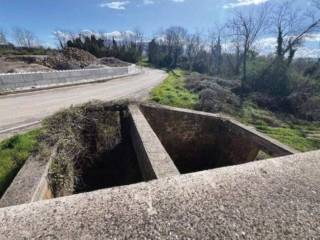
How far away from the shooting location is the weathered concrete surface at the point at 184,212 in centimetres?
140

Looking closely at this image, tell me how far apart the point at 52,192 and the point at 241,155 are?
487 centimetres

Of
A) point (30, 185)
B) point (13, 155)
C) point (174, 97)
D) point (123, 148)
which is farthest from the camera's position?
point (174, 97)

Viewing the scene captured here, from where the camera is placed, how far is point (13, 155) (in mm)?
3891

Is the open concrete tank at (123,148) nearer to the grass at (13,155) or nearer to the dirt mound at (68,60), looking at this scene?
the grass at (13,155)

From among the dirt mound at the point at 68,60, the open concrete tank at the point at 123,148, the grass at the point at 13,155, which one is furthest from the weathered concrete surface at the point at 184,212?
the dirt mound at the point at 68,60

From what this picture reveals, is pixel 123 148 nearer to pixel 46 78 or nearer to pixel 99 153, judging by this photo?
pixel 99 153

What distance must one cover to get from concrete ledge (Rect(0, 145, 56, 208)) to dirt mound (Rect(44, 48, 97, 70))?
22.5 m

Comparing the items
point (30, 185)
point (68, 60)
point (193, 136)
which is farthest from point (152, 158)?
point (68, 60)

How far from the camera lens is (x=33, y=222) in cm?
149

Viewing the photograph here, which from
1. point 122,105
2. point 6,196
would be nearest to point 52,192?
point 6,196

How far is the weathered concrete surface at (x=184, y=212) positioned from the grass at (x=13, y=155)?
1.99m

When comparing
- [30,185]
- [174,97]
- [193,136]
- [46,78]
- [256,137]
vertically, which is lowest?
[174,97]

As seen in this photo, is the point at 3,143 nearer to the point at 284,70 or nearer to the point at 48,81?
the point at 48,81

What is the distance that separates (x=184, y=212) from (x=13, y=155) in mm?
3791
